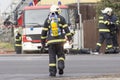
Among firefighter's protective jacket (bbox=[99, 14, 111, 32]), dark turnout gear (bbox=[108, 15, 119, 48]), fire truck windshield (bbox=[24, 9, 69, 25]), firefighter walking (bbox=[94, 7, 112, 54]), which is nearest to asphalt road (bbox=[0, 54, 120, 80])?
firefighter walking (bbox=[94, 7, 112, 54])

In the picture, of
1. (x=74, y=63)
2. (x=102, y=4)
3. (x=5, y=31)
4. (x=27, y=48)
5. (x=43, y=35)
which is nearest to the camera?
(x=43, y=35)

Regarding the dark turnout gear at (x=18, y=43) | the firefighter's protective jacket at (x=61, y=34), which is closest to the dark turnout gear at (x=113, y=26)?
the dark turnout gear at (x=18, y=43)

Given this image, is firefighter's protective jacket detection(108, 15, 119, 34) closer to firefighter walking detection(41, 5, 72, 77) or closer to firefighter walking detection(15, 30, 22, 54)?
firefighter walking detection(15, 30, 22, 54)

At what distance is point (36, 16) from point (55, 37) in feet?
38.9

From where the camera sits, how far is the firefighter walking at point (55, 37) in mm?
12180

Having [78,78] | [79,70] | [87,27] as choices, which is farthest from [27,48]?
[78,78]

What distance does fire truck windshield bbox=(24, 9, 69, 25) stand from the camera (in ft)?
78.6

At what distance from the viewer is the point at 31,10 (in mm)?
24266

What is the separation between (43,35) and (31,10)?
471 inches

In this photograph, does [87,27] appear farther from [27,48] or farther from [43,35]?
[43,35]

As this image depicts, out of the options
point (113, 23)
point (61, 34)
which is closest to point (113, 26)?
point (113, 23)

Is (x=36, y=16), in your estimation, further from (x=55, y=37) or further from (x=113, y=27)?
(x=55, y=37)

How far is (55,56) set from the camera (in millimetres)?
12305

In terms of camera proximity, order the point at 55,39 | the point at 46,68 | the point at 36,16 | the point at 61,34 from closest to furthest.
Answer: the point at 55,39 → the point at 61,34 → the point at 46,68 → the point at 36,16
